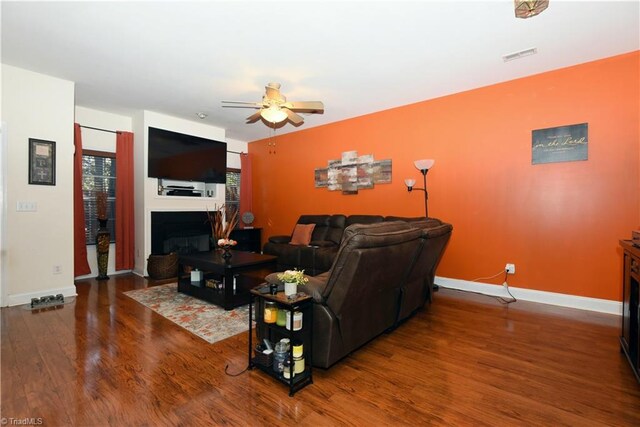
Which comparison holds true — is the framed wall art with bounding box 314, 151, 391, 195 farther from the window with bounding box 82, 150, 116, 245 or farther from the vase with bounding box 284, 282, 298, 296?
the window with bounding box 82, 150, 116, 245

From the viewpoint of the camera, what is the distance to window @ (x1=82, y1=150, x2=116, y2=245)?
4797 mm

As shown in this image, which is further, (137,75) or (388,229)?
Answer: (137,75)

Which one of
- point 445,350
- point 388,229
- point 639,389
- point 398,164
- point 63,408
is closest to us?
point 63,408

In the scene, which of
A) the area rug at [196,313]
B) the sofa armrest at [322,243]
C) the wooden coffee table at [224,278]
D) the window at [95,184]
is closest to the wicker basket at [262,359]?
the area rug at [196,313]

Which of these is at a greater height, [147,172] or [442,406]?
[147,172]

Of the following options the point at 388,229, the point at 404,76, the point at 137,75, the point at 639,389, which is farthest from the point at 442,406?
the point at 137,75

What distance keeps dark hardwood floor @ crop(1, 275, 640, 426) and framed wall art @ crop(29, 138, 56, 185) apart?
165 cm

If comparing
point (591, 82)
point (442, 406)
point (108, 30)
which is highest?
point (108, 30)

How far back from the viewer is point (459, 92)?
416 centimetres

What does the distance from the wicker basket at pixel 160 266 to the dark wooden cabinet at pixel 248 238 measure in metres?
1.44

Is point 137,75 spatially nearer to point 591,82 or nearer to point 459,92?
point 459,92

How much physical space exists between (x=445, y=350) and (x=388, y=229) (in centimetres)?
118

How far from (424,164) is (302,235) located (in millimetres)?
2294

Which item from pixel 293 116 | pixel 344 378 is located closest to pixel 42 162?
pixel 293 116
